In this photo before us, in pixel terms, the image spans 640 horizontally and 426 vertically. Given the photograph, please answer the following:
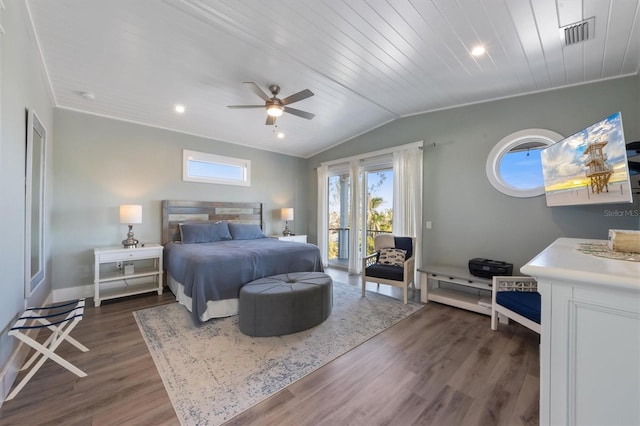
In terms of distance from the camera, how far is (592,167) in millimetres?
2059

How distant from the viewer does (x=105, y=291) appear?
3754 mm

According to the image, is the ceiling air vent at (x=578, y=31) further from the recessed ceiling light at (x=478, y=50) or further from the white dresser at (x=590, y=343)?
the white dresser at (x=590, y=343)

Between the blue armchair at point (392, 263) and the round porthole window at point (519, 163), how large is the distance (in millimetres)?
1453

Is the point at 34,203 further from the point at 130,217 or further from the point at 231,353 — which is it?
the point at 231,353

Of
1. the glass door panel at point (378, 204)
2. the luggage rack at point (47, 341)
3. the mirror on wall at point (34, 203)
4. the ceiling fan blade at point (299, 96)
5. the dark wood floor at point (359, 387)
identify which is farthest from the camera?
the glass door panel at point (378, 204)

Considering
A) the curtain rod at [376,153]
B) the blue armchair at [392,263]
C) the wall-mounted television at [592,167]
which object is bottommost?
the blue armchair at [392,263]

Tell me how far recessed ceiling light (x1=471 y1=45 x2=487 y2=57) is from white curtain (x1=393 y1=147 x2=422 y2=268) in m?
1.77

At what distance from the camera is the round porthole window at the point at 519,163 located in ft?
10.7

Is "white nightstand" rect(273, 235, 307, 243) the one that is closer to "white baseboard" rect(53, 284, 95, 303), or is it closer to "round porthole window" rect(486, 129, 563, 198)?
"white baseboard" rect(53, 284, 95, 303)

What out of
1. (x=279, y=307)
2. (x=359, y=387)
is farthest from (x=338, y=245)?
(x=359, y=387)

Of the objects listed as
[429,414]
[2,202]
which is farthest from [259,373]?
[2,202]

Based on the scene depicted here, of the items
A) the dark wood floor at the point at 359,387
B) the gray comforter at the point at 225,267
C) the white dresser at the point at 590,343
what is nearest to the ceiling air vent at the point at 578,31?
the white dresser at the point at 590,343

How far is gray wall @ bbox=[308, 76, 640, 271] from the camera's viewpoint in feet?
9.38

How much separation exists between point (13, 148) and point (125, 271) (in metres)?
2.40
